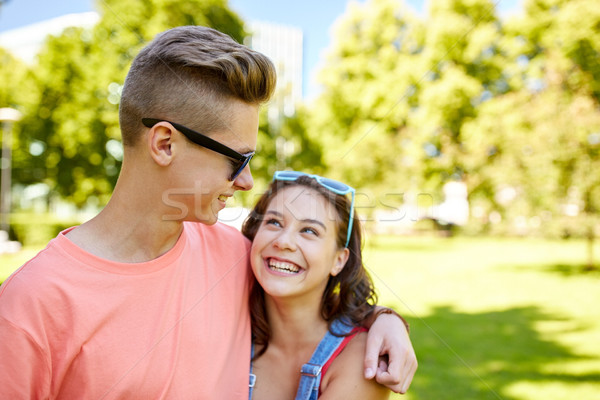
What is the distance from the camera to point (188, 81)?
169 centimetres

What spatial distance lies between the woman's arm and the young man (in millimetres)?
72

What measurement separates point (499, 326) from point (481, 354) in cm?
164

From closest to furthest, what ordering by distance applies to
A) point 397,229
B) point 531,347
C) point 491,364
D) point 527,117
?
1. point 491,364
2. point 531,347
3. point 527,117
4. point 397,229

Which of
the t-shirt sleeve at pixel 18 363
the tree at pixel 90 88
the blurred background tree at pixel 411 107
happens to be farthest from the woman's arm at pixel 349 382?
the tree at pixel 90 88

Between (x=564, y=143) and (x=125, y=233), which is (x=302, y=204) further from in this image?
(x=564, y=143)

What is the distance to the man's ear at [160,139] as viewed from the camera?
1683mm

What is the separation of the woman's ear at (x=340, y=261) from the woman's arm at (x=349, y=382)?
19.6 inches

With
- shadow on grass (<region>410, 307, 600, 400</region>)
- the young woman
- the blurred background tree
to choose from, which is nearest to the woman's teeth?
the young woman

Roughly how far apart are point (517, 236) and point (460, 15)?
12.4 metres

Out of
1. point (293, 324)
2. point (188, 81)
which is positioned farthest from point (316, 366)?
point (188, 81)

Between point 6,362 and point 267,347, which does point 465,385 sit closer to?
point 267,347

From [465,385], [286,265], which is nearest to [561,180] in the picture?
[465,385]

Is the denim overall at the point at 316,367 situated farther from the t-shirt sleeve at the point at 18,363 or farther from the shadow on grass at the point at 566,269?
the shadow on grass at the point at 566,269

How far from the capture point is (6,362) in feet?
4.15
